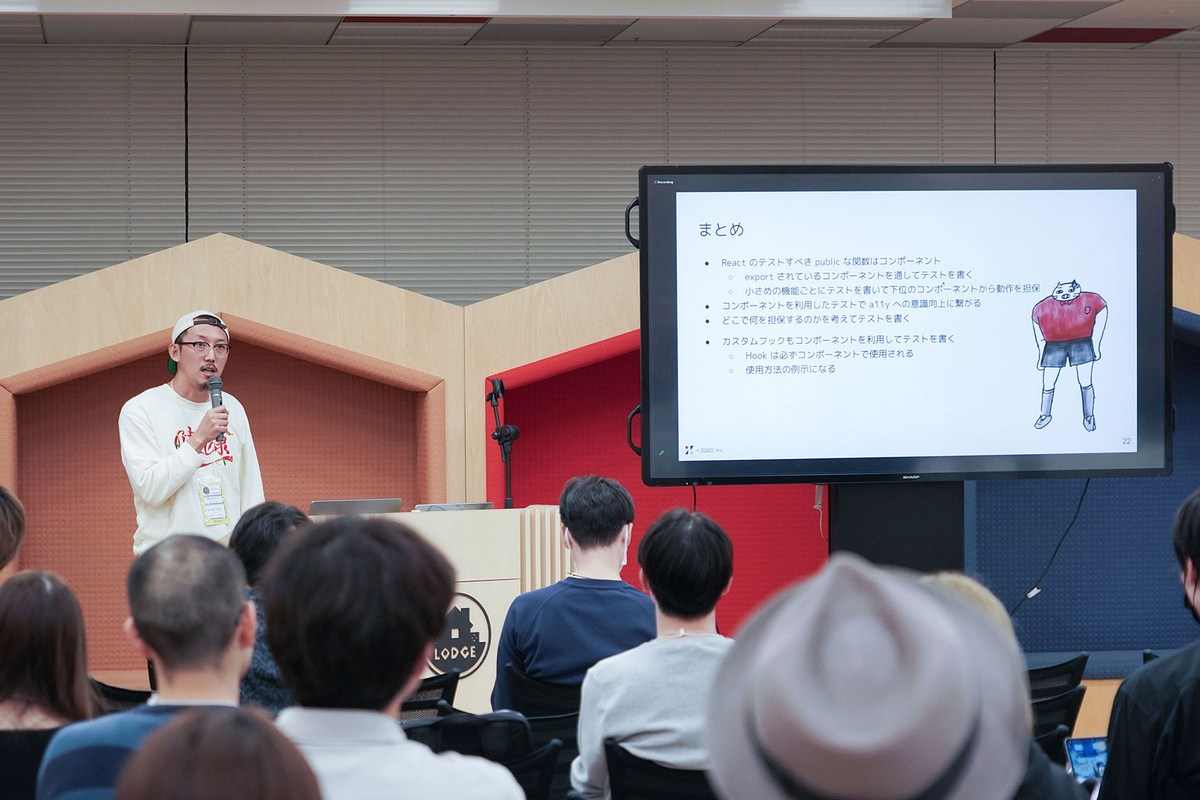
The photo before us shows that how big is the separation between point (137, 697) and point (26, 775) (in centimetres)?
64

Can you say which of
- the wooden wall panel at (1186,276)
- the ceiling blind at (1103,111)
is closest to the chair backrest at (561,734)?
the wooden wall panel at (1186,276)

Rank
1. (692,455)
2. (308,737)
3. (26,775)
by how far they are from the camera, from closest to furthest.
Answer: (308,737) → (26,775) → (692,455)

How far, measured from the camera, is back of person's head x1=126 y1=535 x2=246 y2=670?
1525 millimetres

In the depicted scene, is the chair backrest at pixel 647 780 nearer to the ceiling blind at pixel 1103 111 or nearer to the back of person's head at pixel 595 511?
the back of person's head at pixel 595 511

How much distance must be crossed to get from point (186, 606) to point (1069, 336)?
2.78m

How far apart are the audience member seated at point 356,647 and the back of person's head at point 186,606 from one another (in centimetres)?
32

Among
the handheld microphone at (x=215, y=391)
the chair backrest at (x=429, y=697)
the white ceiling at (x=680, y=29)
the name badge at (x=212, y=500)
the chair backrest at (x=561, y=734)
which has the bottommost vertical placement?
the chair backrest at (x=561, y=734)

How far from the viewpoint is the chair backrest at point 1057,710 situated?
7.85 ft

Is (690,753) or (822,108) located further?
(822,108)

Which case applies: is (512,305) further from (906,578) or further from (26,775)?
(906,578)

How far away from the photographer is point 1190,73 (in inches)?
277

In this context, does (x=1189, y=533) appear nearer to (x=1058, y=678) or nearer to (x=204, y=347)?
(x=1058, y=678)

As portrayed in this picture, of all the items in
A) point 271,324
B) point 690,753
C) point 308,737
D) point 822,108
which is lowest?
point 690,753

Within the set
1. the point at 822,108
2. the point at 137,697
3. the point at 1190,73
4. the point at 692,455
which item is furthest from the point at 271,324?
the point at 1190,73
